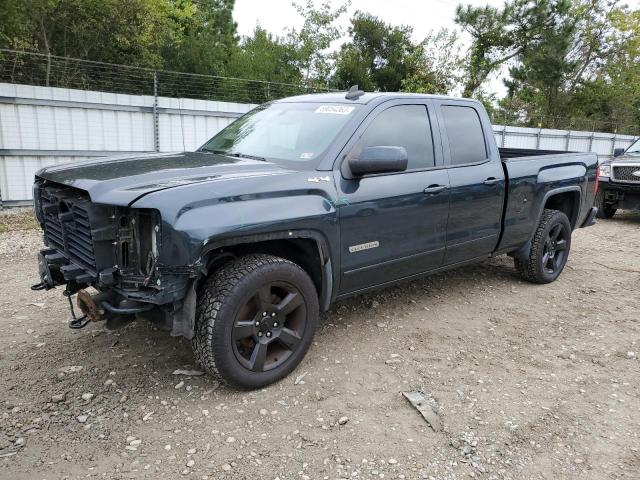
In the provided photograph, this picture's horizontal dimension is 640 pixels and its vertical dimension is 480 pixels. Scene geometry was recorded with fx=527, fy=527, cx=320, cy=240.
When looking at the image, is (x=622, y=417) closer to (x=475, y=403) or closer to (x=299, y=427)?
(x=475, y=403)

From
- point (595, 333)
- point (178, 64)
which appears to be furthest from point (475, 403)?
point (178, 64)

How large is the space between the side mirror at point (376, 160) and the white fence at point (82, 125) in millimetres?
5448

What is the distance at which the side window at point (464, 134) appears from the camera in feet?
14.5

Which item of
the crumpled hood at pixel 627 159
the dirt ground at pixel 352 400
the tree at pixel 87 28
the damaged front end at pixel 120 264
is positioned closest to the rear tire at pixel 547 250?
the dirt ground at pixel 352 400

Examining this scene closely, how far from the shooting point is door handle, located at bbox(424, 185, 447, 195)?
4041 mm

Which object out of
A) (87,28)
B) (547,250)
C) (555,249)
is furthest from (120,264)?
(87,28)

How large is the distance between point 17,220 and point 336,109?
6299 mm

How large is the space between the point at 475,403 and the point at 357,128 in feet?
6.50

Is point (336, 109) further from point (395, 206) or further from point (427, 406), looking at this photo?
point (427, 406)

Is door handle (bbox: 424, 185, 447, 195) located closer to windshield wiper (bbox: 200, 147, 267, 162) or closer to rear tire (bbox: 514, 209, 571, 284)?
windshield wiper (bbox: 200, 147, 267, 162)

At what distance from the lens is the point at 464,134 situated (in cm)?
458

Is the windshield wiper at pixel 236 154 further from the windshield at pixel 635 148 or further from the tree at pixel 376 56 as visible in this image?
the tree at pixel 376 56

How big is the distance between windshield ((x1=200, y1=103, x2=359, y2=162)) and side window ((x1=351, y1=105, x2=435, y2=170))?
224mm

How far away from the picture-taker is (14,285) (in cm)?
512
